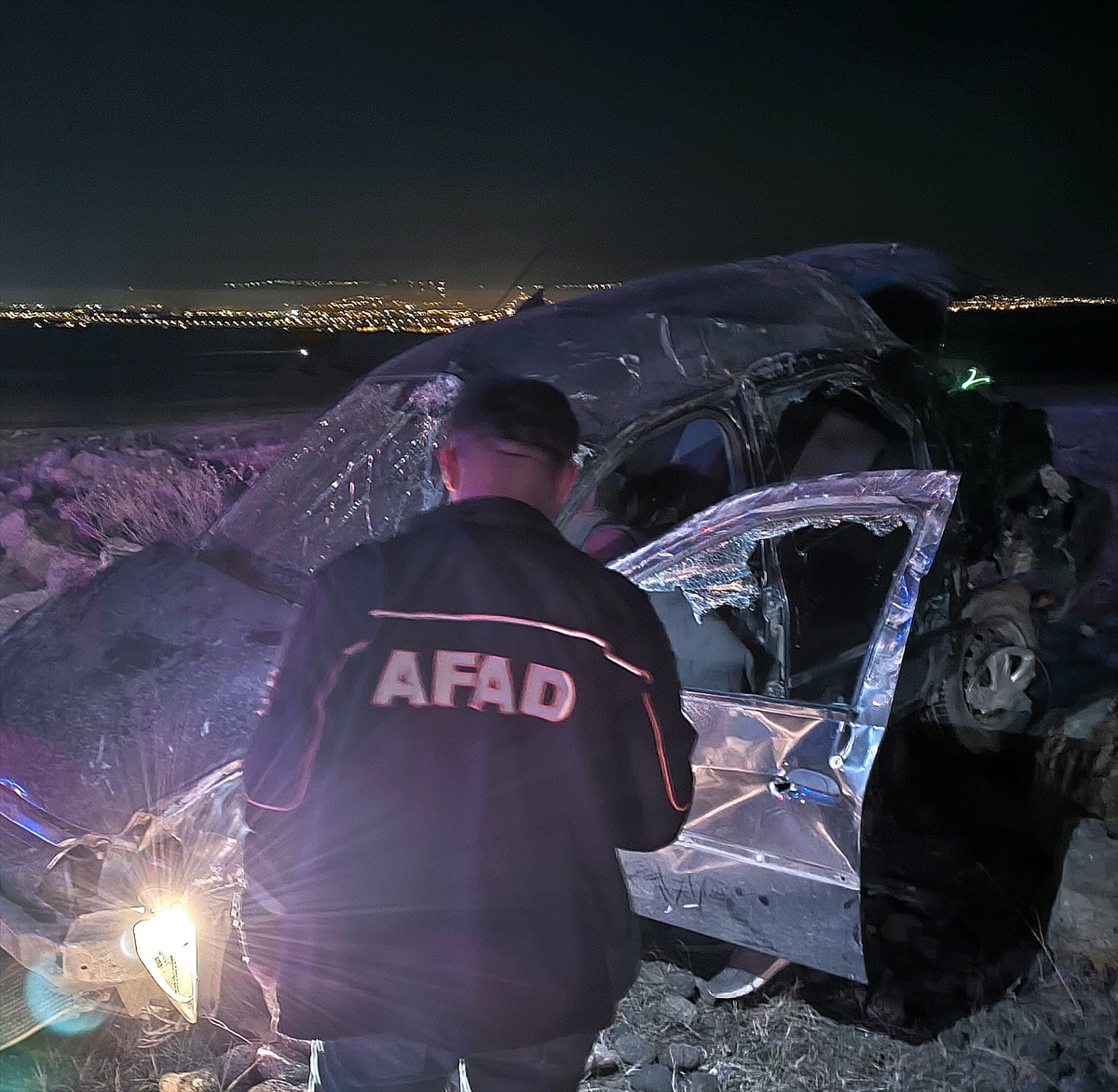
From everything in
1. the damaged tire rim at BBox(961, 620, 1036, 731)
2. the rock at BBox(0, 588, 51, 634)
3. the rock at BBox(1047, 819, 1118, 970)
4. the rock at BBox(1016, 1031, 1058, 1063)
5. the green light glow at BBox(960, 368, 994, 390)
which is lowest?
the rock at BBox(1016, 1031, 1058, 1063)

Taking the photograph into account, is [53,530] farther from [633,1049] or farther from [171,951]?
[633,1049]

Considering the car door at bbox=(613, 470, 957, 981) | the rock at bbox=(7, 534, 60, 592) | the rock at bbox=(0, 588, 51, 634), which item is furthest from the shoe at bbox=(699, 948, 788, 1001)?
the rock at bbox=(7, 534, 60, 592)

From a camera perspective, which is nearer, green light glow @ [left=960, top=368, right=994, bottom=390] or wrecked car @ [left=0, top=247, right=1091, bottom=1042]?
wrecked car @ [left=0, top=247, right=1091, bottom=1042]

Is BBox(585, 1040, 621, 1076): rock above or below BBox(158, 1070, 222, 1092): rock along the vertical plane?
below

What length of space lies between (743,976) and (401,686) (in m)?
2.11

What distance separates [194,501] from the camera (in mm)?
8164

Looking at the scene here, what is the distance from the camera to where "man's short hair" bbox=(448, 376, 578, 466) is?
1644 millimetres

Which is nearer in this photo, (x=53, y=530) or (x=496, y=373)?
(x=496, y=373)

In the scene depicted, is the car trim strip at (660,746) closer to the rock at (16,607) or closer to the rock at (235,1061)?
the rock at (235,1061)

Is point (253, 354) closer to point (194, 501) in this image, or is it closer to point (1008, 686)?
point (194, 501)

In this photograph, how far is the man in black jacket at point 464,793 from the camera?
1360 mm

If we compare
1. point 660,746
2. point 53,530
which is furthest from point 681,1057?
point 53,530

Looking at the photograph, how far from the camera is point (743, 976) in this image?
290cm

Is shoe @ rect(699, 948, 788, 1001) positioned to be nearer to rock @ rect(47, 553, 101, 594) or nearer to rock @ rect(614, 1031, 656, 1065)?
rock @ rect(614, 1031, 656, 1065)
